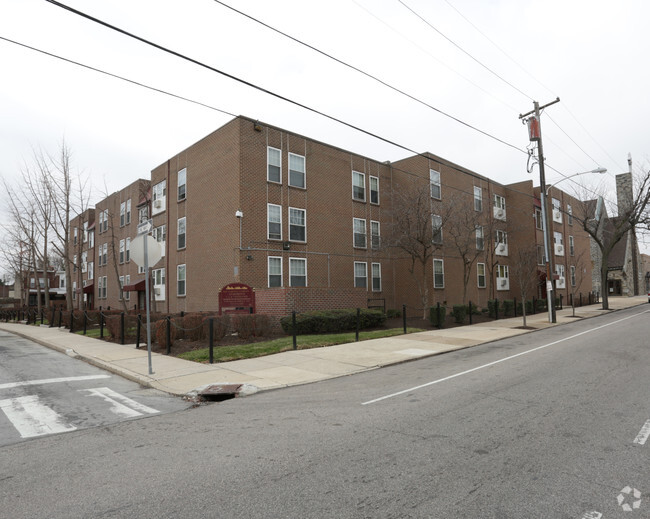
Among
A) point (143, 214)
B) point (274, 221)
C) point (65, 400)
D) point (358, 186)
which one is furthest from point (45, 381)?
point (143, 214)

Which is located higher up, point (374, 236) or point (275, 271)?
point (374, 236)

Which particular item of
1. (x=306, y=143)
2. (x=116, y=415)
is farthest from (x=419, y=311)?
(x=116, y=415)

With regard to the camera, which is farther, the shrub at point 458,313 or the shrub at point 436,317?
the shrub at point 458,313

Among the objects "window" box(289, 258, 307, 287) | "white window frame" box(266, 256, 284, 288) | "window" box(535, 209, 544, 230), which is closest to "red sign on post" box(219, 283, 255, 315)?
"white window frame" box(266, 256, 284, 288)

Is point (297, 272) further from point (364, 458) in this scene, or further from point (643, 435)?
point (643, 435)

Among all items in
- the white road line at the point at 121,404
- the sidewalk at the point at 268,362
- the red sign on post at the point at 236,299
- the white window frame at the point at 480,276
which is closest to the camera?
the white road line at the point at 121,404

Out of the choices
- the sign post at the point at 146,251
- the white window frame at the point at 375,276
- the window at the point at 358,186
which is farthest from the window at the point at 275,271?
the sign post at the point at 146,251

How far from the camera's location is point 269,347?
12.6 meters

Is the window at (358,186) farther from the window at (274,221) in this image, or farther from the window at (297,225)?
the window at (274,221)

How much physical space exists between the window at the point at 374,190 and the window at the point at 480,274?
10.3 m

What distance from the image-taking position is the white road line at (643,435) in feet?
15.0

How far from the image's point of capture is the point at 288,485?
3678mm

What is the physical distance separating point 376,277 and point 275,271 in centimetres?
816

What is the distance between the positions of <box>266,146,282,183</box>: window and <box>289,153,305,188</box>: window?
74cm
